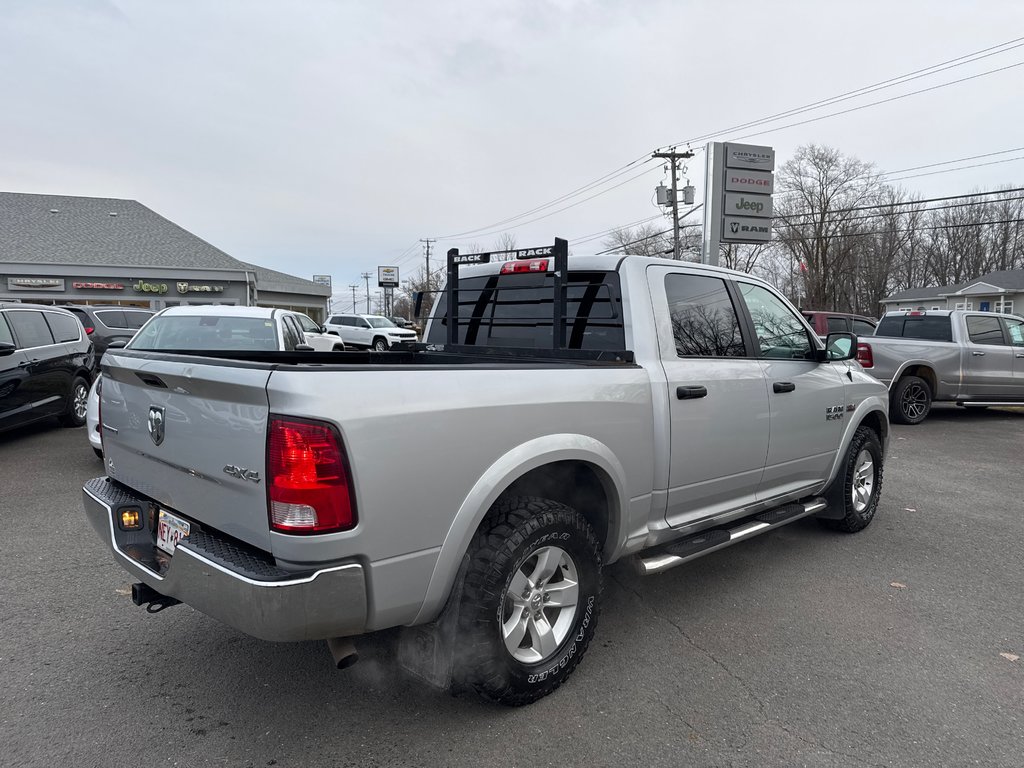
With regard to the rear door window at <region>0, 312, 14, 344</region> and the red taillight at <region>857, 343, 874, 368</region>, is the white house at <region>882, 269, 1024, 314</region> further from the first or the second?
the rear door window at <region>0, 312, 14, 344</region>

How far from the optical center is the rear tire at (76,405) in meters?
8.98

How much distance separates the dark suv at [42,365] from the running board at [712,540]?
24.9 feet

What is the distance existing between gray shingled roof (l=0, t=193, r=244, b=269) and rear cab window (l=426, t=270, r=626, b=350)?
3058cm

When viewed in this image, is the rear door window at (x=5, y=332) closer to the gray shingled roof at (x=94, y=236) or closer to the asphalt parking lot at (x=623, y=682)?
the asphalt parking lot at (x=623, y=682)

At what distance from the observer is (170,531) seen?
2.60 meters

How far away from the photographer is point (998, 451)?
8.49m

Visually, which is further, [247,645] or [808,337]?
[808,337]

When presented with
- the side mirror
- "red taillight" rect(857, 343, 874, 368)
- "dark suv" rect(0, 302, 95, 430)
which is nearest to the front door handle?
the side mirror

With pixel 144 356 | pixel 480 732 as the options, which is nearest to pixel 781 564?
pixel 480 732

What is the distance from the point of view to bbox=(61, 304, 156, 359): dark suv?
1269cm

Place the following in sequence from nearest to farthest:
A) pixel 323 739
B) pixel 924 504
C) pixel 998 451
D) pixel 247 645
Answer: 1. pixel 323 739
2. pixel 247 645
3. pixel 924 504
4. pixel 998 451

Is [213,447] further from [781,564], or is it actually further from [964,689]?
[781,564]

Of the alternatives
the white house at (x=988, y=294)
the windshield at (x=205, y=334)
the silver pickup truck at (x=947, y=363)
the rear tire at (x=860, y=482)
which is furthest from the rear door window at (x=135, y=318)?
the white house at (x=988, y=294)

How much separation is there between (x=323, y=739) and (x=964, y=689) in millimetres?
2803
